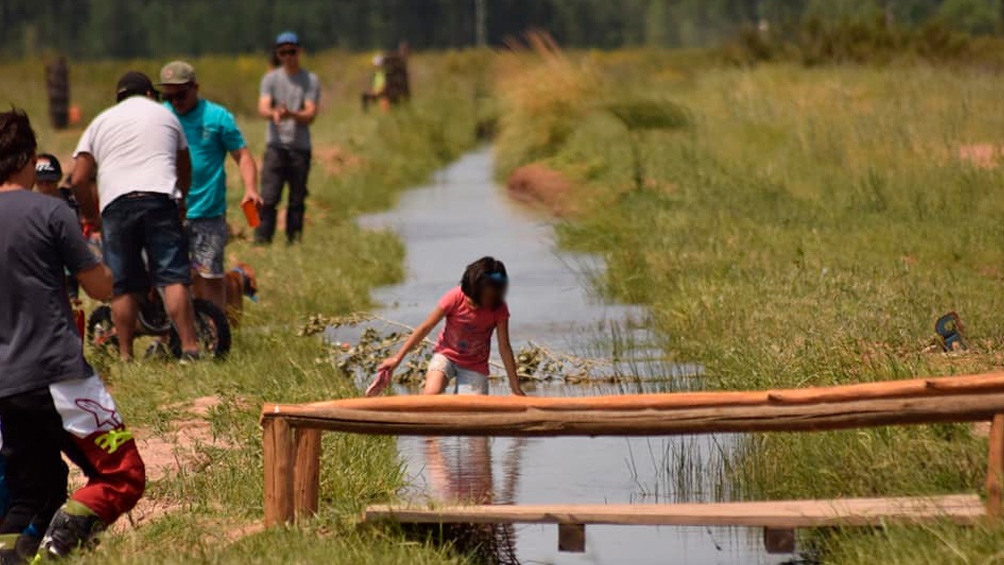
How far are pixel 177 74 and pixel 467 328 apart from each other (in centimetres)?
331

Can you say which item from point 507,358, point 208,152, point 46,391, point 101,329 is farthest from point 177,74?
point 46,391

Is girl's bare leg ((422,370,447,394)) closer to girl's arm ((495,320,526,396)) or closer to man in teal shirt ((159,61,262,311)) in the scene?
girl's arm ((495,320,526,396))

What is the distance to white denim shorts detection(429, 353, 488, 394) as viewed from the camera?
859cm

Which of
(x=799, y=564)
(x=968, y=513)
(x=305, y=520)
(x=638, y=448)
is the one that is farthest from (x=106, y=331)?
(x=968, y=513)

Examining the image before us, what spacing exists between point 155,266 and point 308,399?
169 cm

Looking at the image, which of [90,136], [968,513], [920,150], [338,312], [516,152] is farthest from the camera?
[516,152]

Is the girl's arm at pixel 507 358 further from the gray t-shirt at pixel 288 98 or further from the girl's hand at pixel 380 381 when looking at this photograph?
the gray t-shirt at pixel 288 98

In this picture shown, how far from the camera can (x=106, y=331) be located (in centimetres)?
1091

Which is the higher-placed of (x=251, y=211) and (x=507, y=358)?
(x=251, y=211)

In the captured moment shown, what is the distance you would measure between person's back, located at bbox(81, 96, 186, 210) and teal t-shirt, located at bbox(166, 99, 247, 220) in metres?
1.12

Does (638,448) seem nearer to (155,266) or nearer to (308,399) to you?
(308,399)

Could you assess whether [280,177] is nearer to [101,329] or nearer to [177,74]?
[177,74]

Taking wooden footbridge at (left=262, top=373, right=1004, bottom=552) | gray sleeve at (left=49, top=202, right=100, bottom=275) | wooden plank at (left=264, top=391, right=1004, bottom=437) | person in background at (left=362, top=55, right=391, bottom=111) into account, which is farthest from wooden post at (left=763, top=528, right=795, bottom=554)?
person in background at (left=362, top=55, right=391, bottom=111)

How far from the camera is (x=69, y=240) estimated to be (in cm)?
633
